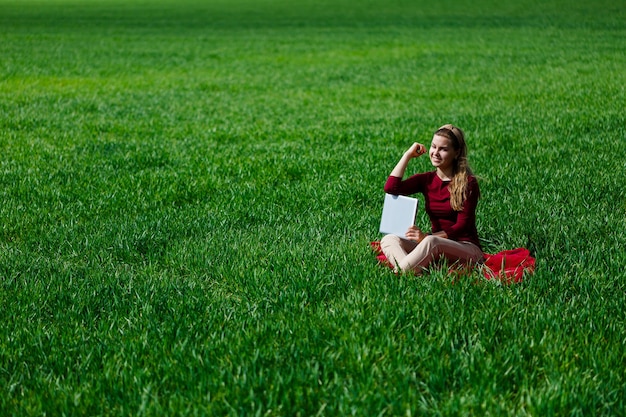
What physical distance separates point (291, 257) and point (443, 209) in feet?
3.79

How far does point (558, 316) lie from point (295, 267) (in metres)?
1.80

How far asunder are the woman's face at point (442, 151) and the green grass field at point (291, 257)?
2.83ft

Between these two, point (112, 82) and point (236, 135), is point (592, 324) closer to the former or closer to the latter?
point (236, 135)

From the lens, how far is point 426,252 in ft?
15.8

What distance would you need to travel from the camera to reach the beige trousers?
4.84m

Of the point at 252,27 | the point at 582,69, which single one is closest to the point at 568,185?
the point at 582,69

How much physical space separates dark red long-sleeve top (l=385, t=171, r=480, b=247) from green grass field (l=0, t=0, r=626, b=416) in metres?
0.48

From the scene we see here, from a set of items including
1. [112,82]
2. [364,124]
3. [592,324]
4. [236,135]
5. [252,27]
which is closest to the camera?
[592,324]

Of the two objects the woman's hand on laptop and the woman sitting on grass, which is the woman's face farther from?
the woman's hand on laptop

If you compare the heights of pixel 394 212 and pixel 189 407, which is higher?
pixel 394 212

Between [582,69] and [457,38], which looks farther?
[457,38]

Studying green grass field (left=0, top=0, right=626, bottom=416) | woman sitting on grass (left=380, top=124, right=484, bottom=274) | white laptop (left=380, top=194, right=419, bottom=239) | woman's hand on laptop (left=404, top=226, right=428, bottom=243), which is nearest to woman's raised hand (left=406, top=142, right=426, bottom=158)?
woman sitting on grass (left=380, top=124, right=484, bottom=274)

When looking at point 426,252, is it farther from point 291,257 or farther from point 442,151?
point 291,257

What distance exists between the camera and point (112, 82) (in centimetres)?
1809
